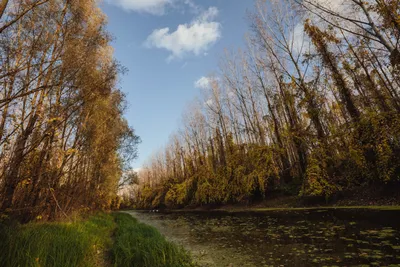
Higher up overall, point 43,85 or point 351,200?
point 43,85

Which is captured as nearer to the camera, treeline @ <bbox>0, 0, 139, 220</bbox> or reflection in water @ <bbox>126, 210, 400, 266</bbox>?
reflection in water @ <bbox>126, 210, 400, 266</bbox>

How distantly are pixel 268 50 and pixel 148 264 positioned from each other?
16.9 m

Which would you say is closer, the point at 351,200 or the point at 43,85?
the point at 43,85

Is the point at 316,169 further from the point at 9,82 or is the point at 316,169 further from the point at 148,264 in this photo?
the point at 9,82

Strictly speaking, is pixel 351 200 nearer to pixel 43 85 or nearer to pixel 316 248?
pixel 316 248

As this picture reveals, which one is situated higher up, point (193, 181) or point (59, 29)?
point (59, 29)

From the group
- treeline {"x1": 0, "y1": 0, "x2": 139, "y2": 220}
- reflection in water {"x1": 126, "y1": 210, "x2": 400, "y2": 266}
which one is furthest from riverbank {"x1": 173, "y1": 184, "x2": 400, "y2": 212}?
treeline {"x1": 0, "y1": 0, "x2": 139, "y2": 220}

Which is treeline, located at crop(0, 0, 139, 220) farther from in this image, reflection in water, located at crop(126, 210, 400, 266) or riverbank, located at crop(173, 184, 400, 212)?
riverbank, located at crop(173, 184, 400, 212)

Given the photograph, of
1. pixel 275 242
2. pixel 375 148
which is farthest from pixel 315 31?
pixel 275 242

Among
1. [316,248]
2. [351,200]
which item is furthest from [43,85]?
[351,200]

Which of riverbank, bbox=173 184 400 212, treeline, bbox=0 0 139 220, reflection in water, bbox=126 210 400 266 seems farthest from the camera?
riverbank, bbox=173 184 400 212

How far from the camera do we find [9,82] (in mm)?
5332

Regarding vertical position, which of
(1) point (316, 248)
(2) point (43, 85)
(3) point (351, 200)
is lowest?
(1) point (316, 248)

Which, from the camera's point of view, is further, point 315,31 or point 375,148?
point 315,31
